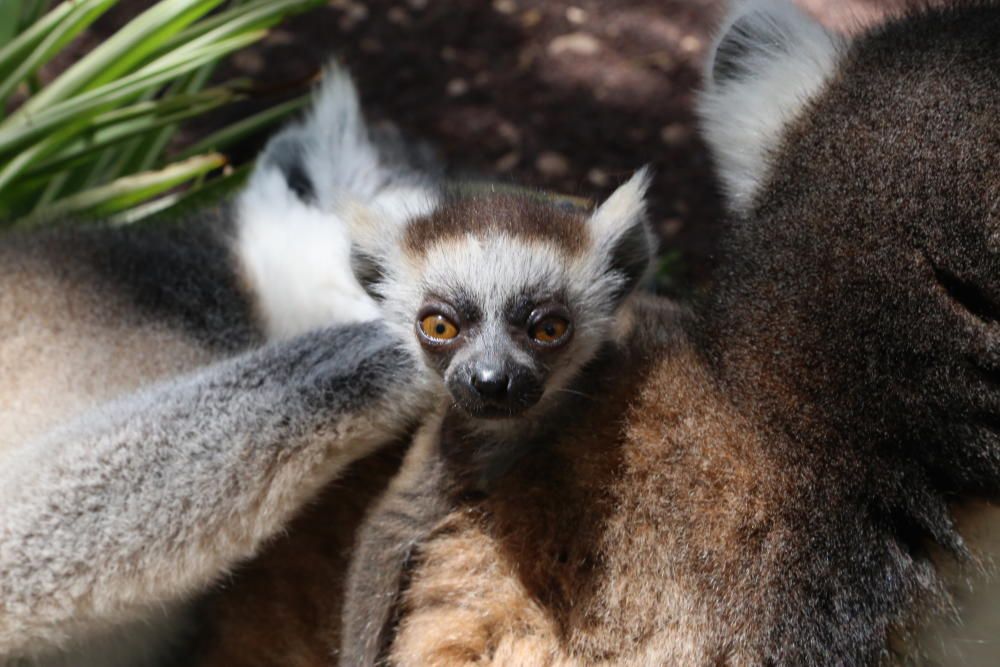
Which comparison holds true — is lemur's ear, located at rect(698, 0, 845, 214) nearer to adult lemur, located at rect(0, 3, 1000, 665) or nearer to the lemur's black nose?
adult lemur, located at rect(0, 3, 1000, 665)

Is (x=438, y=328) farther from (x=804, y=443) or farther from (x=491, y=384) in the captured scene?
(x=804, y=443)

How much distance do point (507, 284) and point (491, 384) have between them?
27 centimetres

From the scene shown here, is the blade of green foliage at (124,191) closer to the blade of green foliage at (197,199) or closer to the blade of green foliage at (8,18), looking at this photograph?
the blade of green foliage at (197,199)

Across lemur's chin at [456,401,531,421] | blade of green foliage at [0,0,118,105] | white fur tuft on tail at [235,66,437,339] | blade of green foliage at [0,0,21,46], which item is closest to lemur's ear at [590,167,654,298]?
lemur's chin at [456,401,531,421]

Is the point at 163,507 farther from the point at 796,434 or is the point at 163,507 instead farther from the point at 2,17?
the point at 2,17

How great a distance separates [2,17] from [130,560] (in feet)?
7.37

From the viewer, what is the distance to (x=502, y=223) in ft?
7.67

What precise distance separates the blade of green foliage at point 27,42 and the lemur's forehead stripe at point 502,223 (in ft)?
6.09

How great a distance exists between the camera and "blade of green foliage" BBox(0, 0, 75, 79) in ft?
11.7

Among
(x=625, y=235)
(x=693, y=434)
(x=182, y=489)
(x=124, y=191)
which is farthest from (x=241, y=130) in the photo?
(x=693, y=434)

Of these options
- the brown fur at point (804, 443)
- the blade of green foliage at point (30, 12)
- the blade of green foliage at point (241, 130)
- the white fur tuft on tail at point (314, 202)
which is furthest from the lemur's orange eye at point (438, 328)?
the blade of green foliage at point (30, 12)

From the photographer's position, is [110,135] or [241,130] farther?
[241,130]

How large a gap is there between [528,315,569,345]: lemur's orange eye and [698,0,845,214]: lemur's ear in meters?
→ 0.45

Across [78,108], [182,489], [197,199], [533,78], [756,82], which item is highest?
[756,82]
